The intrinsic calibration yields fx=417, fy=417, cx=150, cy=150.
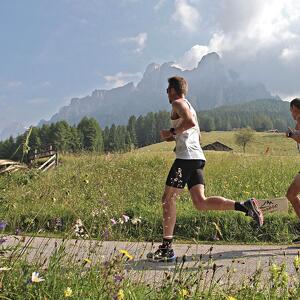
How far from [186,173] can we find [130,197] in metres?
3.05

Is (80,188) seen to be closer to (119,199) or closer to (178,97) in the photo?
A: (119,199)

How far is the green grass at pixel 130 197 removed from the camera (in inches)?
233

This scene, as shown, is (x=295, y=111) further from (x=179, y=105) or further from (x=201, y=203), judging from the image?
(x=201, y=203)

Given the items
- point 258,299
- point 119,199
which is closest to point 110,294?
point 258,299

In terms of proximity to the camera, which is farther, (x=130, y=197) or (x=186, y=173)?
(x=130, y=197)

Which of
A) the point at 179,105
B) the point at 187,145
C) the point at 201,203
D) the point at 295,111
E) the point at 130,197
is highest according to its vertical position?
the point at 179,105

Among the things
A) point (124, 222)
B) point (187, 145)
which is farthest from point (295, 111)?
point (124, 222)

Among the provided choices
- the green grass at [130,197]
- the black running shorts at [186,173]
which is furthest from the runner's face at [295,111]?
the green grass at [130,197]

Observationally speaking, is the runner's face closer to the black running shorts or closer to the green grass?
the black running shorts

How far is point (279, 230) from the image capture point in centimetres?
599

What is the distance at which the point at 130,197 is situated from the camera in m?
7.75

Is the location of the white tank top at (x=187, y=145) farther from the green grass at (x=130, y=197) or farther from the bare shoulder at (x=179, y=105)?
the green grass at (x=130, y=197)

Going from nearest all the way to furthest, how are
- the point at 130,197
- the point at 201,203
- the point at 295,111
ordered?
the point at 201,203
the point at 295,111
the point at 130,197

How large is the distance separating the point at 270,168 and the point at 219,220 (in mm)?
4841
